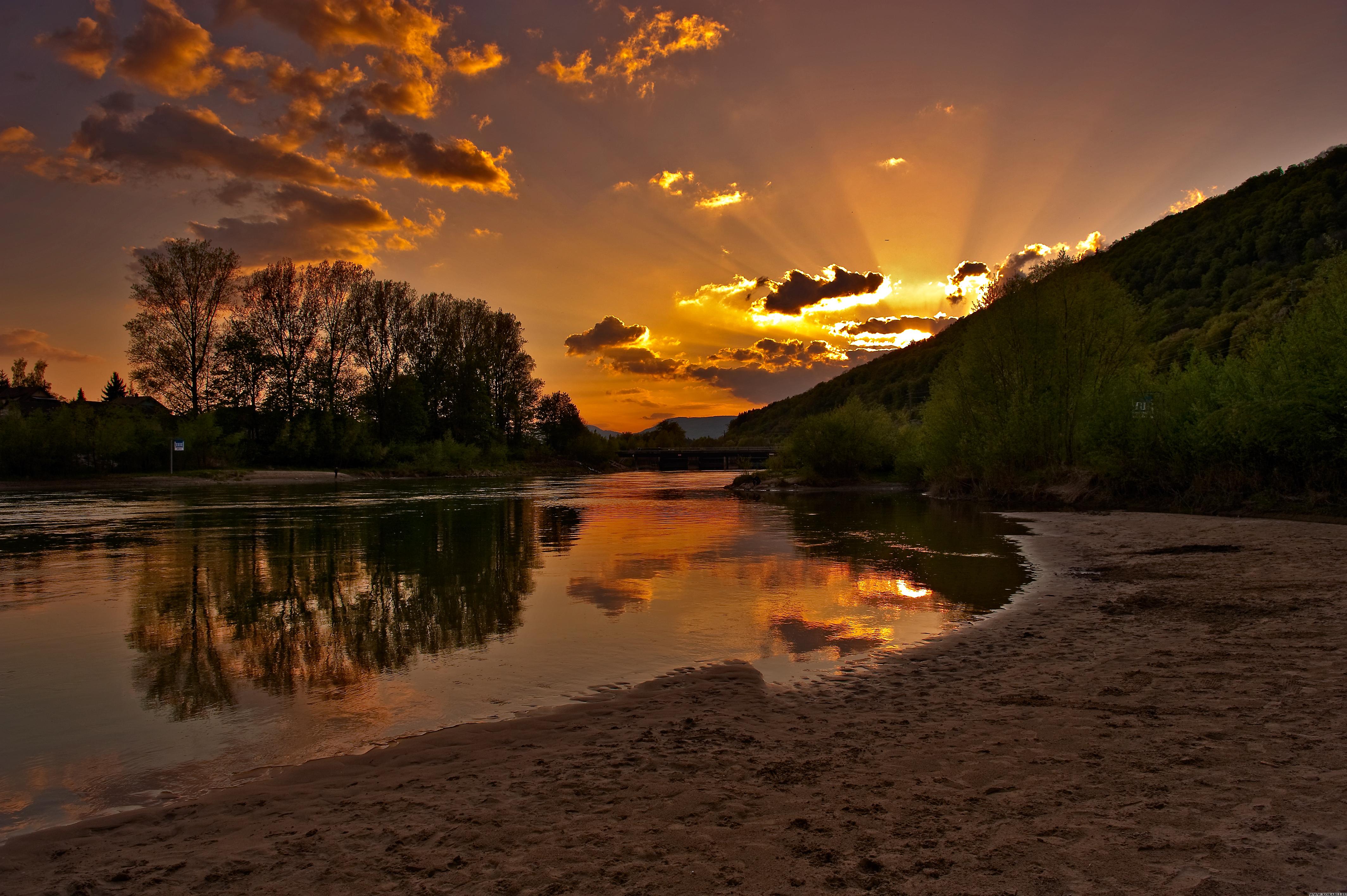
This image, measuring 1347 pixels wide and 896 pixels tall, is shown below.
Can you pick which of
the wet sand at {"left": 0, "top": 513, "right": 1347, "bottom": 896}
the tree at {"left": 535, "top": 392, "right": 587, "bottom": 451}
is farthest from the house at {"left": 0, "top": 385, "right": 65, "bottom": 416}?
the wet sand at {"left": 0, "top": 513, "right": 1347, "bottom": 896}

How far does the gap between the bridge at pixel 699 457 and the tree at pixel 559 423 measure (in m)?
15.1

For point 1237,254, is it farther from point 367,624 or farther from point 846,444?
point 367,624

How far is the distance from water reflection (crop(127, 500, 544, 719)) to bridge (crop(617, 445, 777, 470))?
114860mm

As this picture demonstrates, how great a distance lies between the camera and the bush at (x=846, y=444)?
177ft

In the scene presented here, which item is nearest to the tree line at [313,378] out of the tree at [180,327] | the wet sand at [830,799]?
the tree at [180,327]

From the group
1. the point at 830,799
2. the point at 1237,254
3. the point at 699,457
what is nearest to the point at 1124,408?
the point at 830,799

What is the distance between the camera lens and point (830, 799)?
4.59 m

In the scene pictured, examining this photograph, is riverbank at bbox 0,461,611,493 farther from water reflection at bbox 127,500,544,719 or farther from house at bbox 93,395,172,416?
water reflection at bbox 127,500,544,719

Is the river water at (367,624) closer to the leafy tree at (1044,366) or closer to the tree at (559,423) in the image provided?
the leafy tree at (1044,366)

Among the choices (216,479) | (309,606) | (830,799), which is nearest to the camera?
(830,799)

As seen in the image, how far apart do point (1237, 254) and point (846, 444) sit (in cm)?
8415

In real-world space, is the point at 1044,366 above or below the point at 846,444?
above

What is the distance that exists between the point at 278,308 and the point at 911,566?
7568 centimetres

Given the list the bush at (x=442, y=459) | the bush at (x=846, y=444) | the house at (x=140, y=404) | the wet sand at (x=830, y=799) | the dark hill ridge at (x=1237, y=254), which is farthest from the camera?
the bush at (x=442, y=459)
